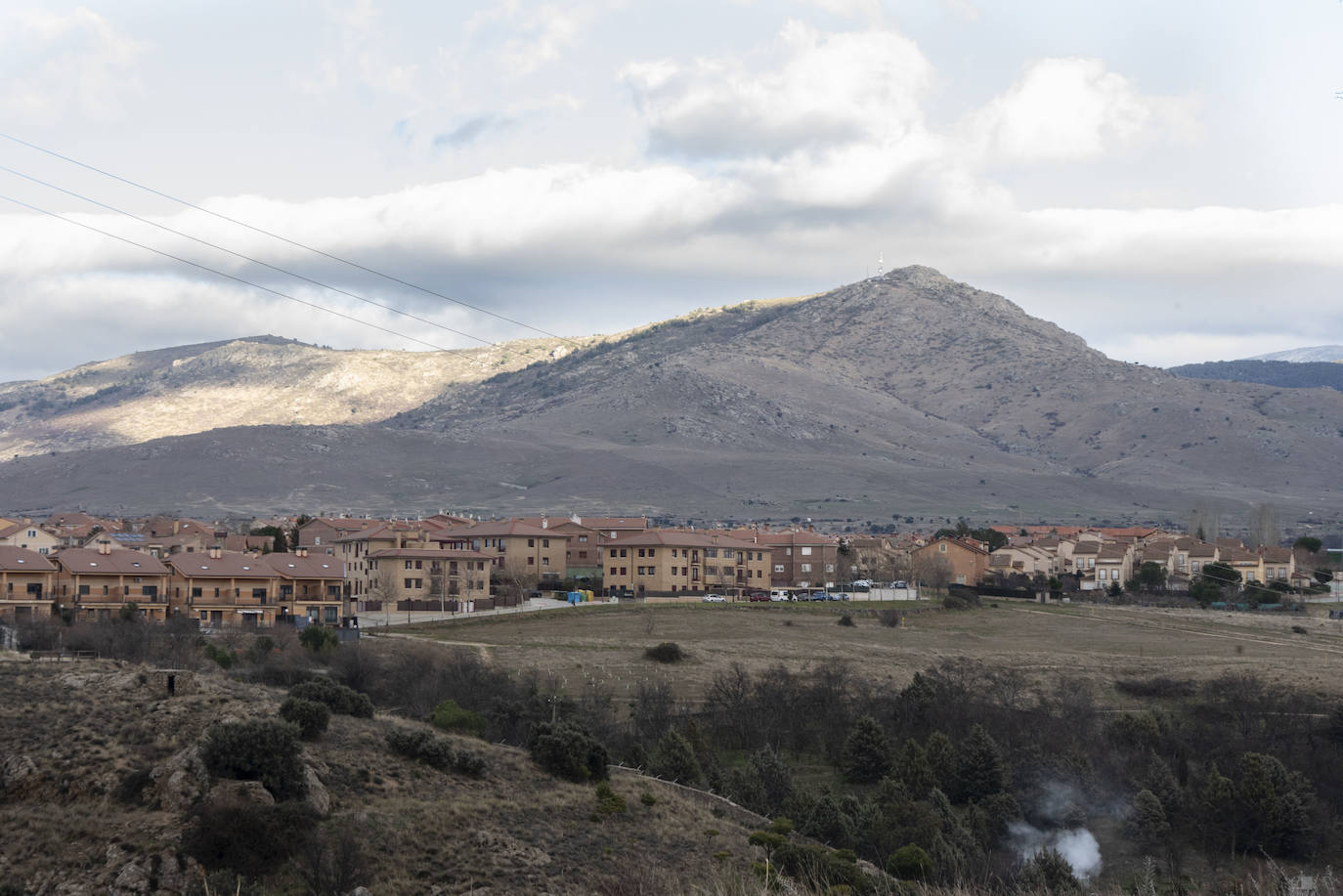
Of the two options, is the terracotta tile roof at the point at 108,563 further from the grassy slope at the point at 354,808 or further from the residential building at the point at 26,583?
the grassy slope at the point at 354,808

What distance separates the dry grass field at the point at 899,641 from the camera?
6075 cm

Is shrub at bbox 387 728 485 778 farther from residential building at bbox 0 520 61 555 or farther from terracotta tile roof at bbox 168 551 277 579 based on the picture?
residential building at bbox 0 520 61 555

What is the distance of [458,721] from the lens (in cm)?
4350

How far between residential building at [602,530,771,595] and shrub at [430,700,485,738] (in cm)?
4822

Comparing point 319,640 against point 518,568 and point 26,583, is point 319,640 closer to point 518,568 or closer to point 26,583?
point 26,583

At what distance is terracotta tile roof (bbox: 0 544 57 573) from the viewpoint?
208 ft

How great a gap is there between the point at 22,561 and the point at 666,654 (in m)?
30.6

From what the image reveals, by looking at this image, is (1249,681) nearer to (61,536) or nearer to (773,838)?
(773,838)

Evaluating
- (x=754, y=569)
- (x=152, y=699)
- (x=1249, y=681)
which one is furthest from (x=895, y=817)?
(x=754, y=569)

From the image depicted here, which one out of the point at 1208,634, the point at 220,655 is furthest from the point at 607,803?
the point at 1208,634

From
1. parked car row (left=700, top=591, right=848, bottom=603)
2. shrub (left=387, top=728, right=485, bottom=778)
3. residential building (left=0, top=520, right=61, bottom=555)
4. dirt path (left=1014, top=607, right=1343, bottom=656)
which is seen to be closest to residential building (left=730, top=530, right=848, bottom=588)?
parked car row (left=700, top=591, right=848, bottom=603)

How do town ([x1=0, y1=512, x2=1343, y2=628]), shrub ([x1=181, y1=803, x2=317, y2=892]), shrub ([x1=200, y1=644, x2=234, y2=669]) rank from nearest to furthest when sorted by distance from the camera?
shrub ([x1=181, y1=803, x2=317, y2=892]) → shrub ([x1=200, y1=644, x2=234, y2=669]) → town ([x1=0, y1=512, x2=1343, y2=628])

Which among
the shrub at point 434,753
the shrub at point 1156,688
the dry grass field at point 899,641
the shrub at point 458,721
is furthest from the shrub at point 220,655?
the shrub at point 1156,688

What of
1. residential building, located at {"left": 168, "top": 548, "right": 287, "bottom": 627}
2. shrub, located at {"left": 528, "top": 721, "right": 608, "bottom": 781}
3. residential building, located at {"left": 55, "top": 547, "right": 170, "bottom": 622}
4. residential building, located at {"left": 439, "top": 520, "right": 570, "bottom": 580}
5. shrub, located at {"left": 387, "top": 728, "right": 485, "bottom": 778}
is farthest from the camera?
residential building, located at {"left": 439, "top": 520, "right": 570, "bottom": 580}
